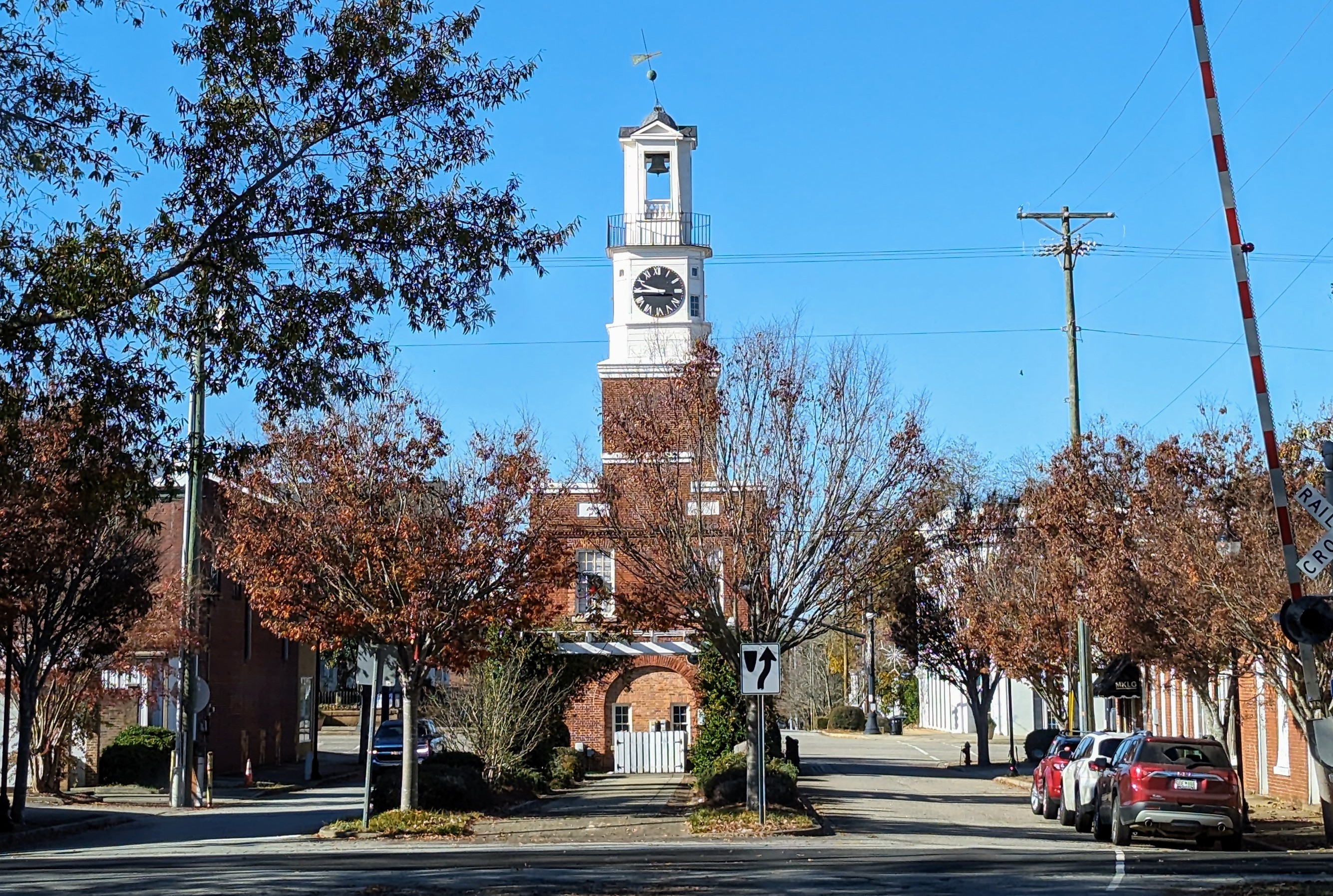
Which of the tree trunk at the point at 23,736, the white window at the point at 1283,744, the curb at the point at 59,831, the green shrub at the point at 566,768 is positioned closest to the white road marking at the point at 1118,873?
the white window at the point at 1283,744

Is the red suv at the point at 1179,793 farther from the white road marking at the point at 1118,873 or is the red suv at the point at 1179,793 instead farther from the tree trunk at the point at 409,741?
the tree trunk at the point at 409,741

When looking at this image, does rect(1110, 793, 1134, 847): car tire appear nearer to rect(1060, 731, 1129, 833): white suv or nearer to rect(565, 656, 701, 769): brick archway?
rect(1060, 731, 1129, 833): white suv

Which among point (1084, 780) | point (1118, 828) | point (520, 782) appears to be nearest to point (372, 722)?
point (520, 782)

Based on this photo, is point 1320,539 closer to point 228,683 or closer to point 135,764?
point 135,764

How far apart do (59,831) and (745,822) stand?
11.4 metres

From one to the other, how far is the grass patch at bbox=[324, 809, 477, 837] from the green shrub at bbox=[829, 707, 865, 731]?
67530mm

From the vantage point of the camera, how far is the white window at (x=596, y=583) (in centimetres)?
2602

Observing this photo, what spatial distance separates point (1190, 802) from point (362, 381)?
44.1 feet

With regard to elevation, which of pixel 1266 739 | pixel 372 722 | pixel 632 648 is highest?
pixel 632 648

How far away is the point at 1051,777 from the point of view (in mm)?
27562

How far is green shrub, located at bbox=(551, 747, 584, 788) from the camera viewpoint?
3581cm

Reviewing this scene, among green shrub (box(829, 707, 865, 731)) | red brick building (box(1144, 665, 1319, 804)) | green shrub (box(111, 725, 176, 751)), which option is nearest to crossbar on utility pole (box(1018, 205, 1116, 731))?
red brick building (box(1144, 665, 1319, 804))

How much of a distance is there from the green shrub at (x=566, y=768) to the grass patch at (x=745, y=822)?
462 inches

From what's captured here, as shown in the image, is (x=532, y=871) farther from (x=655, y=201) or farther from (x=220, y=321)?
(x=655, y=201)
